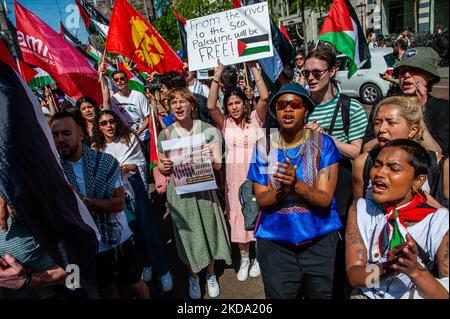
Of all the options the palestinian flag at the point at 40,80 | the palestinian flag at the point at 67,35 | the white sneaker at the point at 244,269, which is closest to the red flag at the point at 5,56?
the white sneaker at the point at 244,269

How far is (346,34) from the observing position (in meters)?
3.63

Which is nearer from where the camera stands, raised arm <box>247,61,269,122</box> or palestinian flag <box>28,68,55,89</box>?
raised arm <box>247,61,269,122</box>

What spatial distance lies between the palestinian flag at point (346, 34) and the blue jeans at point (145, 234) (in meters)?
2.73

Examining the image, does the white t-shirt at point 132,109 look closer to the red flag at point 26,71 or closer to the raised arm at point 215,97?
the red flag at point 26,71

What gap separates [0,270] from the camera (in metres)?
1.49

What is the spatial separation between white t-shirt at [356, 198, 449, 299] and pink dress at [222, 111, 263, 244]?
1.49 metres

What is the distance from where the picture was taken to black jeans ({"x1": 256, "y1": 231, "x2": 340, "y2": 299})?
1873 mm

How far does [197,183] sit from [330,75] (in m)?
1.40

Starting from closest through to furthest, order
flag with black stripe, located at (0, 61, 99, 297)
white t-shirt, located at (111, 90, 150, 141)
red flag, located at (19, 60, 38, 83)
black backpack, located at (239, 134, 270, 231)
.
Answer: flag with black stripe, located at (0, 61, 99, 297), black backpack, located at (239, 134, 270, 231), red flag, located at (19, 60, 38, 83), white t-shirt, located at (111, 90, 150, 141)

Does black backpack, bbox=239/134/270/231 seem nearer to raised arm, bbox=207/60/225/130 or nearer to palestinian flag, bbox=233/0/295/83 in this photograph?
raised arm, bbox=207/60/225/130

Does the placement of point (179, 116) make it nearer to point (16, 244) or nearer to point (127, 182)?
point (127, 182)

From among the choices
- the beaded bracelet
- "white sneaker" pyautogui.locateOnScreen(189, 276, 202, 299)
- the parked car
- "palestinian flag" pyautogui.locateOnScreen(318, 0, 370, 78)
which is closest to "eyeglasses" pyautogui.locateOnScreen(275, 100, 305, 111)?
the beaded bracelet
